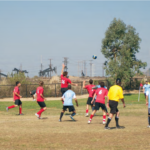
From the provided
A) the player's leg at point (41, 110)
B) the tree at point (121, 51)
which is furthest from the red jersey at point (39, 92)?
the tree at point (121, 51)

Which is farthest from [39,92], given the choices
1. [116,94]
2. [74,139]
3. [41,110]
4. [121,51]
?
[121,51]

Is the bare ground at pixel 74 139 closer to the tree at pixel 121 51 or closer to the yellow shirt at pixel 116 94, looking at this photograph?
the yellow shirt at pixel 116 94

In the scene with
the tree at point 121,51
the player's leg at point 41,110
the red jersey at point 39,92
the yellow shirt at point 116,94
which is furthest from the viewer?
the tree at point 121,51

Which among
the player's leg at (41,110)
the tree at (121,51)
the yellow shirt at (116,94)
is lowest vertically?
the player's leg at (41,110)

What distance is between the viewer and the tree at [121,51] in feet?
162

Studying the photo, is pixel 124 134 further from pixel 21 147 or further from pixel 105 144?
pixel 21 147

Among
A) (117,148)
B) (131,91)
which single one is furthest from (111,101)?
(131,91)

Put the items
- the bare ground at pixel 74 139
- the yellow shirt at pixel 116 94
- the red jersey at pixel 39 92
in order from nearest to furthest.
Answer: the bare ground at pixel 74 139 → the yellow shirt at pixel 116 94 → the red jersey at pixel 39 92

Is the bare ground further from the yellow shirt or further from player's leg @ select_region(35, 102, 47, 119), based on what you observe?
player's leg @ select_region(35, 102, 47, 119)

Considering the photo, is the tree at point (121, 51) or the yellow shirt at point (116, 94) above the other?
the tree at point (121, 51)

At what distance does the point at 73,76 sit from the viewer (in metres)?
85.4

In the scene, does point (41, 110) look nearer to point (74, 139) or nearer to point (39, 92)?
point (39, 92)

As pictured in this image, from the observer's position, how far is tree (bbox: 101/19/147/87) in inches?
1945

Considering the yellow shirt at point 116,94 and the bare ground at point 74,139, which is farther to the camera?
the yellow shirt at point 116,94
